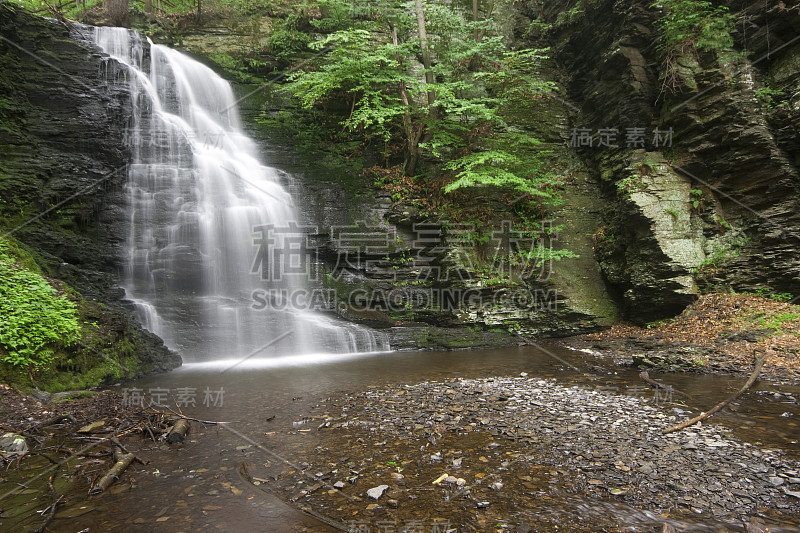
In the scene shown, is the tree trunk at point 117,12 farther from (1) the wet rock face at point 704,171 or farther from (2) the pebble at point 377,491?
(2) the pebble at point 377,491


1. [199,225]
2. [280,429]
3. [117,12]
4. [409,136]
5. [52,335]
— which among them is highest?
[117,12]

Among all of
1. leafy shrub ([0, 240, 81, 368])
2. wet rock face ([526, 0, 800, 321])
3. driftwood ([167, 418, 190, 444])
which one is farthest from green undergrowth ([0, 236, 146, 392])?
wet rock face ([526, 0, 800, 321])

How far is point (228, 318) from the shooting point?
972 cm

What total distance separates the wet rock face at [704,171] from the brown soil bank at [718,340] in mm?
614

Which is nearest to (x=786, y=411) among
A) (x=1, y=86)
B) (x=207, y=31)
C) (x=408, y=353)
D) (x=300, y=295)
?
(x=408, y=353)

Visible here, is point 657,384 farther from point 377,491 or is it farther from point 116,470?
point 116,470

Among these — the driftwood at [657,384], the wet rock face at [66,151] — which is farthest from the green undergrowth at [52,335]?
the driftwood at [657,384]

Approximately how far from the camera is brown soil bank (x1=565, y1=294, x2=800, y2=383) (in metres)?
6.80

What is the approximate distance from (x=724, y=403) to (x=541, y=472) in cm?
347

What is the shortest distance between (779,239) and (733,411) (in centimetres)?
664

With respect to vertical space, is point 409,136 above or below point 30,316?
above

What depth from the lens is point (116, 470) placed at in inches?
136

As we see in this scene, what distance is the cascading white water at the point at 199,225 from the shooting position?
9.48 meters

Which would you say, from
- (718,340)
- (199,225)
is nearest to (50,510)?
(199,225)
